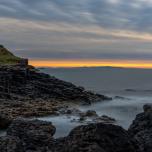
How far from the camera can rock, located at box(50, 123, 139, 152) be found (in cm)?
1784

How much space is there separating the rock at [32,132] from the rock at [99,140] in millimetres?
6215

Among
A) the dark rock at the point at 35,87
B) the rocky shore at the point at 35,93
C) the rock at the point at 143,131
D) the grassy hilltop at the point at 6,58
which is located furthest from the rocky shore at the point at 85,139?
Result: the grassy hilltop at the point at 6,58

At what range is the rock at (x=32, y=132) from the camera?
82.4 feet

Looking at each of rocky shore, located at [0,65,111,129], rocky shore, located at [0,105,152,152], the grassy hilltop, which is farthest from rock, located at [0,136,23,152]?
the grassy hilltop

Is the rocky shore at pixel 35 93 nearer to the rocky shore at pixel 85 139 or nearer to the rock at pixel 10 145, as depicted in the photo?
the rocky shore at pixel 85 139

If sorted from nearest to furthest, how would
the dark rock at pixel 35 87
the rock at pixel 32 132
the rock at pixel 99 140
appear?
the rock at pixel 99 140
the rock at pixel 32 132
the dark rock at pixel 35 87

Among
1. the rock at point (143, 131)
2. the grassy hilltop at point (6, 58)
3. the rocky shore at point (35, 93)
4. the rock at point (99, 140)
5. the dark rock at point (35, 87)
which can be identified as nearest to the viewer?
the rock at point (99, 140)

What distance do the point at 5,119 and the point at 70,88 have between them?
114 ft

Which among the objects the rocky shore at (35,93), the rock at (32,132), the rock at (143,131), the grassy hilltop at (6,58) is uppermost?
the grassy hilltop at (6,58)

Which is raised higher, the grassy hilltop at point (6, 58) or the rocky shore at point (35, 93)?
the grassy hilltop at point (6, 58)

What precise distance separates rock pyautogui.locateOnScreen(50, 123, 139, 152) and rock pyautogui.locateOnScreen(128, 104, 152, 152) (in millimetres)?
2486

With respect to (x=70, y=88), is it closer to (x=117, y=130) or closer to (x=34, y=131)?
(x=34, y=131)

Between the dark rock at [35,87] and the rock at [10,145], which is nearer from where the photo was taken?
the rock at [10,145]

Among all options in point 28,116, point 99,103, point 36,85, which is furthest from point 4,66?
point 28,116
